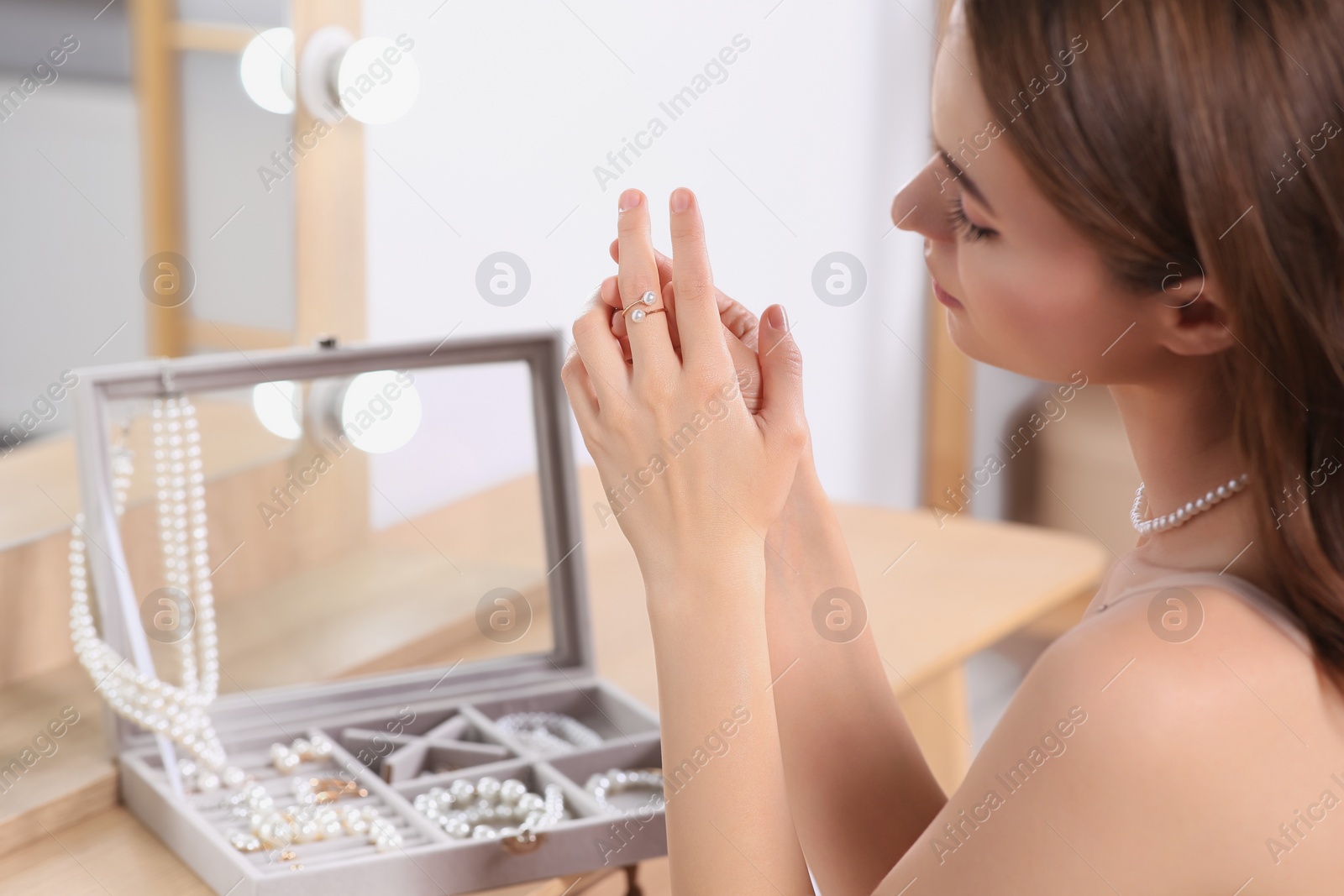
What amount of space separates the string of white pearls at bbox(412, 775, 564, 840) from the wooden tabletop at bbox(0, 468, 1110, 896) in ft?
0.14

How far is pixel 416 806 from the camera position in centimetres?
68

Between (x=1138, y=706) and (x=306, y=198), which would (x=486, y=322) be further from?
(x=1138, y=706)

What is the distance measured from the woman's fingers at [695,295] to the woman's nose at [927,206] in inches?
3.6

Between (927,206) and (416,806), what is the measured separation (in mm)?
432

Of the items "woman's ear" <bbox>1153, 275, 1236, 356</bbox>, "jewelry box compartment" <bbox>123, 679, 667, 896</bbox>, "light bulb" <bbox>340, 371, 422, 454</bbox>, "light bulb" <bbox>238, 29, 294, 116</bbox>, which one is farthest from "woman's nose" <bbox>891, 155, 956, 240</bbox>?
"light bulb" <bbox>238, 29, 294, 116</bbox>

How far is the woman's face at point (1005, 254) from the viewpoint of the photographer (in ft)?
1.66

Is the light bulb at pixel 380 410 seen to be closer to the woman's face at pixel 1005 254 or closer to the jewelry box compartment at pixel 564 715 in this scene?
the jewelry box compartment at pixel 564 715

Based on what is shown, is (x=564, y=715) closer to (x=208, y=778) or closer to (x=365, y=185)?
(x=208, y=778)

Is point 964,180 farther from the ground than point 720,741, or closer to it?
farther from the ground

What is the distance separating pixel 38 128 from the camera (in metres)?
0.80

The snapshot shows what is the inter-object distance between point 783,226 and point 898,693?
3.58 ft

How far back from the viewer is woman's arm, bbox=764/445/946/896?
690 millimetres

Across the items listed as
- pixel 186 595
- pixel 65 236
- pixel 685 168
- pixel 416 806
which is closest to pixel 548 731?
pixel 416 806

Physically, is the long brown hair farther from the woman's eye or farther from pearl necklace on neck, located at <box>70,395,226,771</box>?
pearl necklace on neck, located at <box>70,395,226,771</box>
